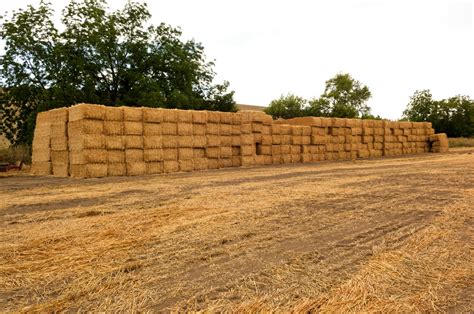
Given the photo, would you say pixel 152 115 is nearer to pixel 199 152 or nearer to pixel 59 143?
pixel 199 152

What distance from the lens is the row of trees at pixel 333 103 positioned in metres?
61.0

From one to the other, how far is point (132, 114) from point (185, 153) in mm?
2939

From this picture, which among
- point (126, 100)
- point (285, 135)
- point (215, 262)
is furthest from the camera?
point (126, 100)

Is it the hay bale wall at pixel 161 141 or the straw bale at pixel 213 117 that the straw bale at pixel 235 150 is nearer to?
the hay bale wall at pixel 161 141

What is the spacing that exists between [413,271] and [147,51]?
986 inches

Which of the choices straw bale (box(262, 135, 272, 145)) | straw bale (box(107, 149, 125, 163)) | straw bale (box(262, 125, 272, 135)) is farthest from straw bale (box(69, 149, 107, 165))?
straw bale (box(262, 125, 272, 135))

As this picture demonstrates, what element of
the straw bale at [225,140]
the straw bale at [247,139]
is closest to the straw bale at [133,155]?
the straw bale at [225,140]

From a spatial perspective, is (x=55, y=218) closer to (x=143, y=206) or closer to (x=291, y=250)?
(x=143, y=206)

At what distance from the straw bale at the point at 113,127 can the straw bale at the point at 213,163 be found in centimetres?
453

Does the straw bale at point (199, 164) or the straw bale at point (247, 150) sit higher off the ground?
the straw bale at point (247, 150)

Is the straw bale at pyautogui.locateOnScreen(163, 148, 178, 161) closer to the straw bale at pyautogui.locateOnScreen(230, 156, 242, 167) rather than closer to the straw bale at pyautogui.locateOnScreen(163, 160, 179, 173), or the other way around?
the straw bale at pyautogui.locateOnScreen(163, 160, 179, 173)

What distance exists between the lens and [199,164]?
1714 centimetres

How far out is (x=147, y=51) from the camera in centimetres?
2573

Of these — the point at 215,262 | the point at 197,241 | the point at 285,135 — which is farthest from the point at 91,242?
the point at 285,135
